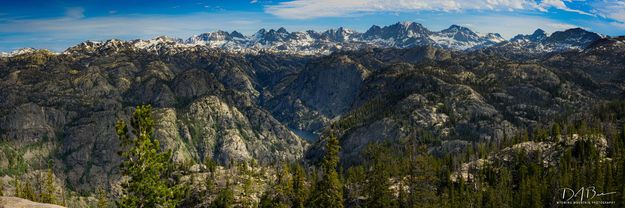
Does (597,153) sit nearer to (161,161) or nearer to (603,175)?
(603,175)

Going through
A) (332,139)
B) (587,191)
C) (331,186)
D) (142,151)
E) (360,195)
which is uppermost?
(142,151)

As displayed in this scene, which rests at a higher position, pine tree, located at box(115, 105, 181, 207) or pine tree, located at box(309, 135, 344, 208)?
pine tree, located at box(115, 105, 181, 207)

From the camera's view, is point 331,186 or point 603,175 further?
point 603,175

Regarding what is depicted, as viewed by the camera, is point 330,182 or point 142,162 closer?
point 142,162

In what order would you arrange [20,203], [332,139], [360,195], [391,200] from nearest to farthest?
[20,203], [332,139], [391,200], [360,195]

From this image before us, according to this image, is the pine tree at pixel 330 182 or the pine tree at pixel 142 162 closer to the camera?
the pine tree at pixel 142 162

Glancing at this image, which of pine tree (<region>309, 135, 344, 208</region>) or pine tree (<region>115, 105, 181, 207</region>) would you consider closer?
pine tree (<region>115, 105, 181, 207</region>)

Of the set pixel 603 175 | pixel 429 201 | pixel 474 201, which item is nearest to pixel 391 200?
pixel 429 201

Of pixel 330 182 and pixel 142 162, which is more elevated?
pixel 142 162

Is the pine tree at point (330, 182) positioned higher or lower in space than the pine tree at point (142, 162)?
lower

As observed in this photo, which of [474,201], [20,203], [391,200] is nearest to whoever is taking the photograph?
[20,203]

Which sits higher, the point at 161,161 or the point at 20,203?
the point at 161,161
